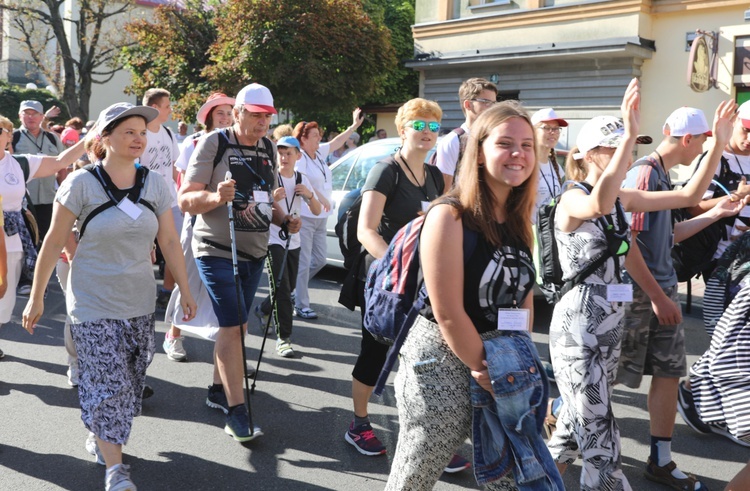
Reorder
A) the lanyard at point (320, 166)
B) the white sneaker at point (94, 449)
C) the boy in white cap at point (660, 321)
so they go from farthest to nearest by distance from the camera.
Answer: the lanyard at point (320, 166) → the white sneaker at point (94, 449) → the boy in white cap at point (660, 321)

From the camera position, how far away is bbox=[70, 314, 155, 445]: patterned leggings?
13.0 feet

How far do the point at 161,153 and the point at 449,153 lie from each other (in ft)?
10.1

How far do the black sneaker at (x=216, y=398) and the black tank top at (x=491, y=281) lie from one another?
9.39 feet

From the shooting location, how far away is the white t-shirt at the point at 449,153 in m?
5.48

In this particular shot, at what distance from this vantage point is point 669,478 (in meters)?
4.20

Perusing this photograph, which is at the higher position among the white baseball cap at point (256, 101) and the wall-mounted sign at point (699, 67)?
the wall-mounted sign at point (699, 67)

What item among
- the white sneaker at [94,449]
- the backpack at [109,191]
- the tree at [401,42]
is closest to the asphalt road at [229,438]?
the white sneaker at [94,449]

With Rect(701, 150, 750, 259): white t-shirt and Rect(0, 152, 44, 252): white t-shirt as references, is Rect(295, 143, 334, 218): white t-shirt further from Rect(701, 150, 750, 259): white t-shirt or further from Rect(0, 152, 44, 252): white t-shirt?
Rect(701, 150, 750, 259): white t-shirt

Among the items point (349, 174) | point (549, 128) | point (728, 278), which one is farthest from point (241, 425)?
point (349, 174)

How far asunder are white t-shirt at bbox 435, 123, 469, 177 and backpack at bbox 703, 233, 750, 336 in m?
1.83

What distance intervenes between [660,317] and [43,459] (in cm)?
348

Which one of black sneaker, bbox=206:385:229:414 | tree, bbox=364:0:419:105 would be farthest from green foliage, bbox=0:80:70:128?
black sneaker, bbox=206:385:229:414

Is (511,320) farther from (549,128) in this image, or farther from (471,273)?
(549,128)

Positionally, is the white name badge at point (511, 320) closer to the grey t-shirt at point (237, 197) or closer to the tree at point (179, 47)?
the grey t-shirt at point (237, 197)
